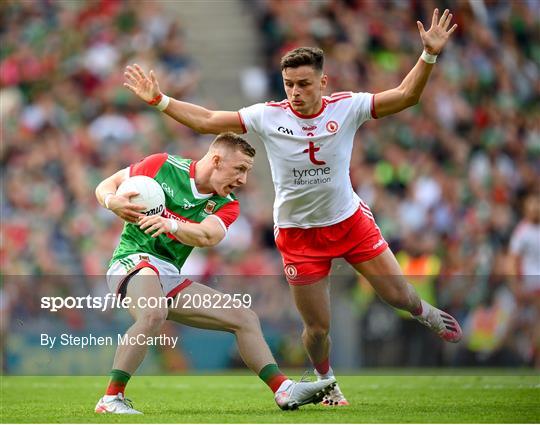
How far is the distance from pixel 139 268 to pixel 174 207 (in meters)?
0.56

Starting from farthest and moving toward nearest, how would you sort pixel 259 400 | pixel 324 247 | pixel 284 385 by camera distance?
1. pixel 259 400
2. pixel 324 247
3. pixel 284 385

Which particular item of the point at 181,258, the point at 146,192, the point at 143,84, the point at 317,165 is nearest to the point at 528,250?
the point at 317,165

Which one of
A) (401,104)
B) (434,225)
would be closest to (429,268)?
(434,225)

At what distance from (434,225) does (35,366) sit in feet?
22.1

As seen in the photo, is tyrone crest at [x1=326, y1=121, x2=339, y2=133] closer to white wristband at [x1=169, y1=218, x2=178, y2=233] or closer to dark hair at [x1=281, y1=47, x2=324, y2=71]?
dark hair at [x1=281, y1=47, x2=324, y2=71]

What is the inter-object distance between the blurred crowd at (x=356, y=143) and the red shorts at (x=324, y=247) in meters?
4.37

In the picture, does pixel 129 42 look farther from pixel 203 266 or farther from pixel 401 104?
pixel 401 104

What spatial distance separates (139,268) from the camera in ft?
28.6

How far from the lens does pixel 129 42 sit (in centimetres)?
2003

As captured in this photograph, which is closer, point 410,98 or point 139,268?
point 139,268

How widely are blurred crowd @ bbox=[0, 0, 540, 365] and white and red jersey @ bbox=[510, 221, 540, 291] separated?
0.80 ft

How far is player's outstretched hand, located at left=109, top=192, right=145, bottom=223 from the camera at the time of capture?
27.5 ft

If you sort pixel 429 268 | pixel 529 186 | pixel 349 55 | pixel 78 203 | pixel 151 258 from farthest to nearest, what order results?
pixel 349 55, pixel 529 186, pixel 78 203, pixel 429 268, pixel 151 258

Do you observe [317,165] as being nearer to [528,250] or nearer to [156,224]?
[156,224]
